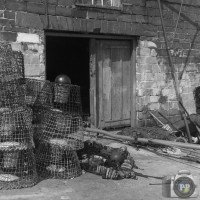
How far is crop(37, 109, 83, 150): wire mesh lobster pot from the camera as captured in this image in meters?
6.46

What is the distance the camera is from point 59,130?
6.52 meters

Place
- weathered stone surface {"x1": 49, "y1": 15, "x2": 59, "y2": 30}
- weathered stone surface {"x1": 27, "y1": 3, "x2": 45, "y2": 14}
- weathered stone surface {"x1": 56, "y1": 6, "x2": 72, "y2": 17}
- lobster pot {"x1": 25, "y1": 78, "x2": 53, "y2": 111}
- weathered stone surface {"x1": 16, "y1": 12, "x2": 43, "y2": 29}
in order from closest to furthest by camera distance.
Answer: lobster pot {"x1": 25, "y1": 78, "x2": 53, "y2": 111} < weathered stone surface {"x1": 16, "y1": 12, "x2": 43, "y2": 29} < weathered stone surface {"x1": 27, "y1": 3, "x2": 45, "y2": 14} < weathered stone surface {"x1": 49, "y1": 15, "x2": 59, "y2": 30} < weathered stone surface {"x1": 56, "y1": 6, "x2": 72, "y2": 17}

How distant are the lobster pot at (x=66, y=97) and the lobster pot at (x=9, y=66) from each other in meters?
0.70

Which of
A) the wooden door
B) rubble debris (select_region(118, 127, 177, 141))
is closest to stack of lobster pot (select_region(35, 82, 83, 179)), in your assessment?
rubble debris (select_region(118, 127, 177, 141))

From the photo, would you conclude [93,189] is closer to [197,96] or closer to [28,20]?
[28,20]

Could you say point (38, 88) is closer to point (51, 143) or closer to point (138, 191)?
point (51, 143)

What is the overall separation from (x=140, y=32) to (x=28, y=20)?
320cm

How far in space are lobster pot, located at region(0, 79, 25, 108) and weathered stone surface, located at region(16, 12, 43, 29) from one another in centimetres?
238

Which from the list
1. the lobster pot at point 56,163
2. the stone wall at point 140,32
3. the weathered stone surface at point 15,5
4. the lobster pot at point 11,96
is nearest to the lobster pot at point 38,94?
the lobster pot at point 11,96

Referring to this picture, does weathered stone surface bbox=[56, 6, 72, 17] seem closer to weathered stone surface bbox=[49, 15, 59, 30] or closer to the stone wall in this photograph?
the stone wall

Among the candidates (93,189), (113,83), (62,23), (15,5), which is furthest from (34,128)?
(113,83)

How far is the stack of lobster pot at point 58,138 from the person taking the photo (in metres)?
6.42

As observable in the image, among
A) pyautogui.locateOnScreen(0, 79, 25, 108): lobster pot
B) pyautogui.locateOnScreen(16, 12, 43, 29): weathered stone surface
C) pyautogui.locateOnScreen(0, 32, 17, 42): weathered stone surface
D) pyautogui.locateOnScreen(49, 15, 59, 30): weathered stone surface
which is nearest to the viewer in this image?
pyautogui.locateOnScreen(0, 79, 25, 108): lobster pot

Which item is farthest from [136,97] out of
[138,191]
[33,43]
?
[138,191]
